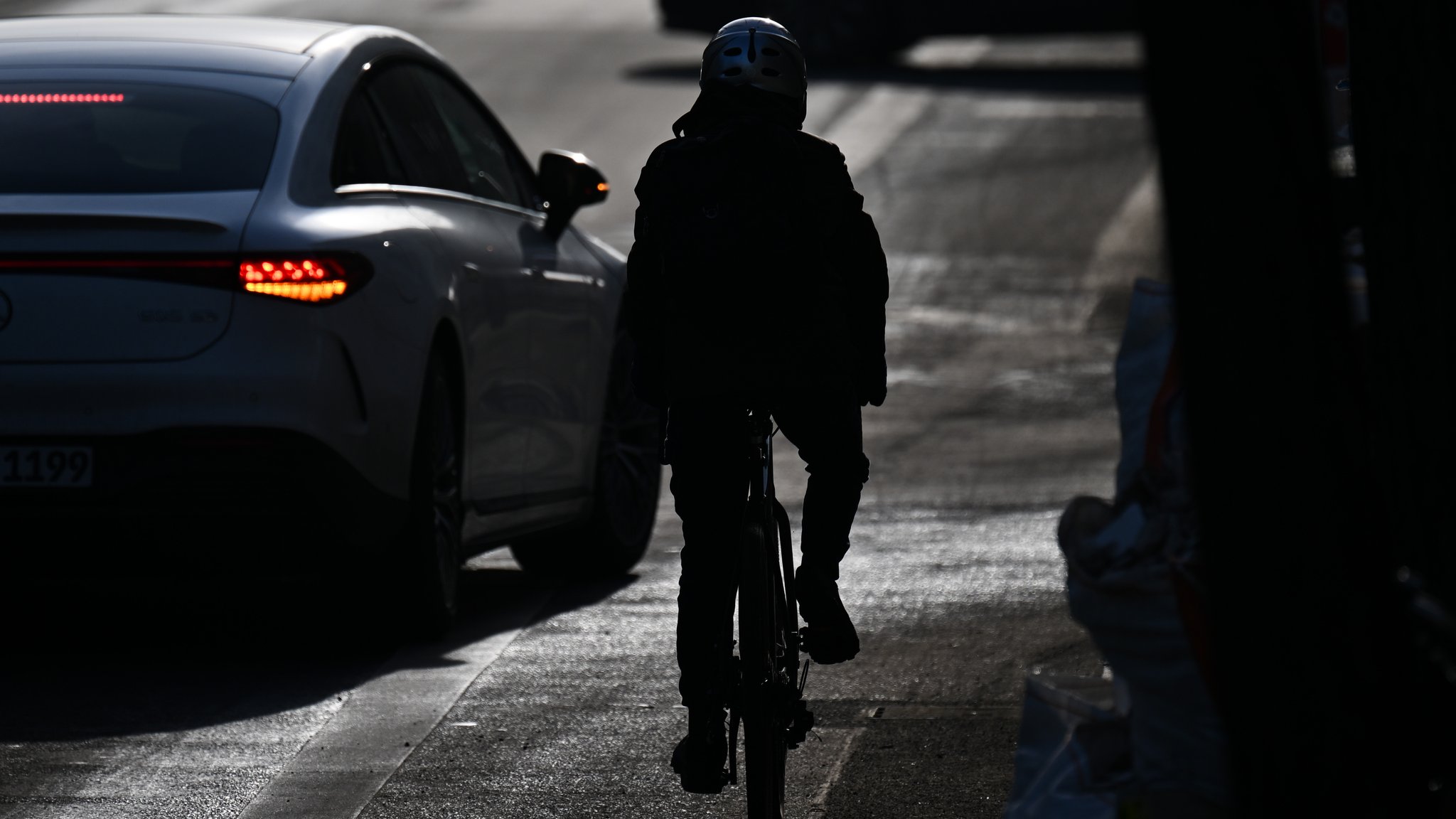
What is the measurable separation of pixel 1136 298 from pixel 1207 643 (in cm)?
73

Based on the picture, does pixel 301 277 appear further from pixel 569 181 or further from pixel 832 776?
pixel 832 776

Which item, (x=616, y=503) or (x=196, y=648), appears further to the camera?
(x=616, y=503)

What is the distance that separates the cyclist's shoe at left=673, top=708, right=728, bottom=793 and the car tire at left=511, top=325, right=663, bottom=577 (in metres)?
3.10

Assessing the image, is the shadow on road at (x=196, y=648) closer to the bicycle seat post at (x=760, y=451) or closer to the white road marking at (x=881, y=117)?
the bicycle seat post at (x=760, y=451)

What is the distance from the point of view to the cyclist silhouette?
4.59 m

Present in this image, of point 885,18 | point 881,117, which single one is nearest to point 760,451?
point 881,117

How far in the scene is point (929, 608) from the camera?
7.18m

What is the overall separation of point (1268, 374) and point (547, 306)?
4.89 m

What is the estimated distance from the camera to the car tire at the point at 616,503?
26.0ft

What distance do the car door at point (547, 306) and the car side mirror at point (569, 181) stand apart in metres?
0.15

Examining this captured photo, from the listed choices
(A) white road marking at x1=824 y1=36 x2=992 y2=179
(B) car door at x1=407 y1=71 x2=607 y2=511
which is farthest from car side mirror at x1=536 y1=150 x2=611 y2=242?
(A) white road marking at x1=824 y1=36 x2=992 y2=179

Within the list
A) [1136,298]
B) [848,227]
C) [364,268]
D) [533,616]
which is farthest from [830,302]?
[533,616]

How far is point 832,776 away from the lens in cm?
527

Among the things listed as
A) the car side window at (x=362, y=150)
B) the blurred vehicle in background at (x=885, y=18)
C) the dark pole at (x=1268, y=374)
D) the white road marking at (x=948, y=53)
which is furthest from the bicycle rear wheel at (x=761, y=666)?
the white road marking at (x=948, y=53)
